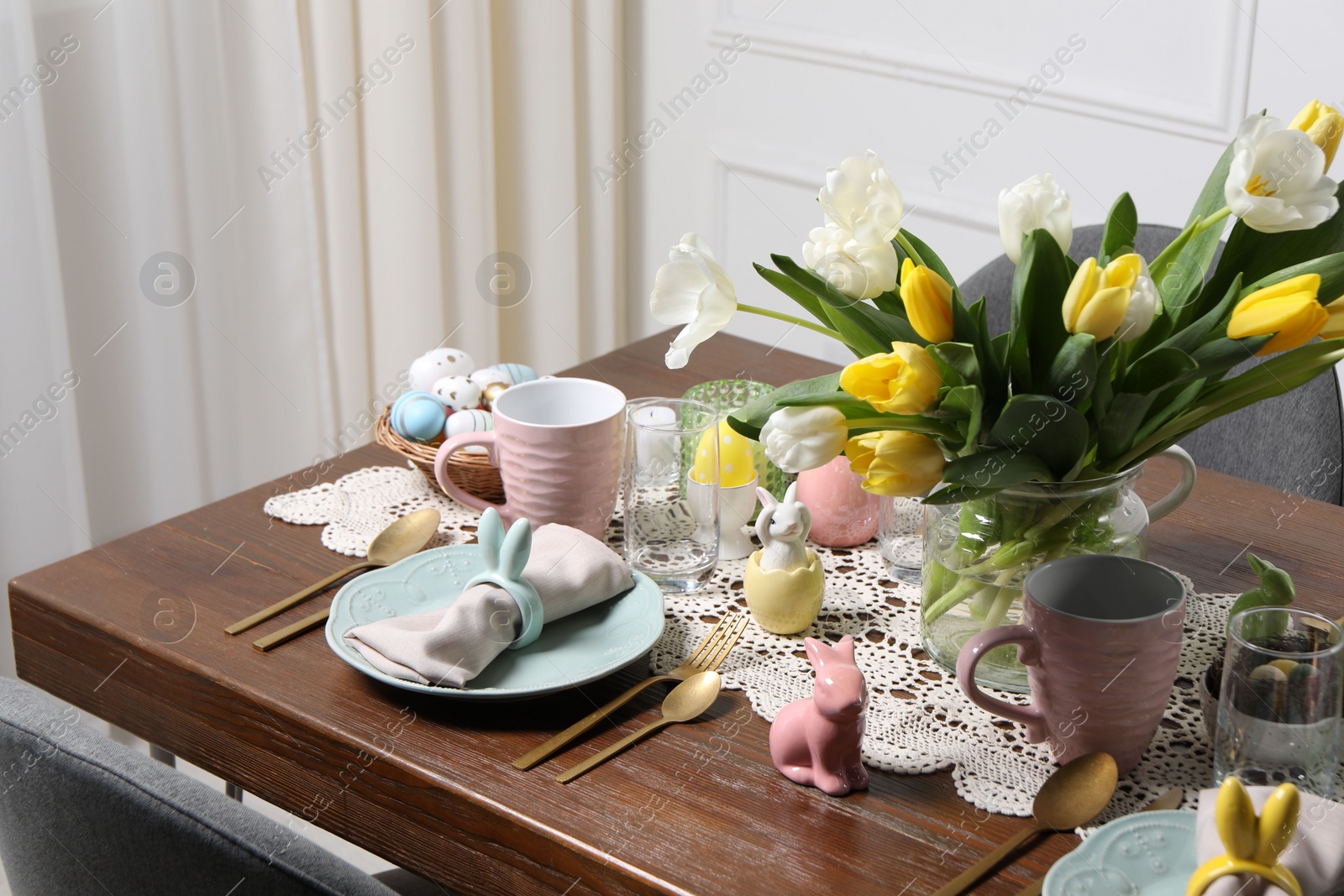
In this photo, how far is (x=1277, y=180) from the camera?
0.74m

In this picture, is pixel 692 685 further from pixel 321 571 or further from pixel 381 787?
pixel 321 571

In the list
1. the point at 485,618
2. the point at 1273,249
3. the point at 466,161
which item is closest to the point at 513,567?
the point at 485,618

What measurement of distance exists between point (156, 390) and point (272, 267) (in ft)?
0.94

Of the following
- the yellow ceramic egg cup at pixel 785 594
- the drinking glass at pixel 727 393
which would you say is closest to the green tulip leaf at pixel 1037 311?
the yellow ceramic egg cup at pixel 785 594

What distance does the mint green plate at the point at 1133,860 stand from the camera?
686 millimetres

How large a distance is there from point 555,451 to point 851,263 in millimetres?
325

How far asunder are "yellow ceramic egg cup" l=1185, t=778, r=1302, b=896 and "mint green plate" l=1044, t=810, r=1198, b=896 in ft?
0.17

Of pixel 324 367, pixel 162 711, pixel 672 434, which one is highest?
pixel 672 434

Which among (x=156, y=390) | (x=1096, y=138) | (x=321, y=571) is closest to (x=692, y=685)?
(x=321, y=571)

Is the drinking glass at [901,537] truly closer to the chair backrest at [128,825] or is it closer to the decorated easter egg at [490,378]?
the decorated easter egg at [490,378]

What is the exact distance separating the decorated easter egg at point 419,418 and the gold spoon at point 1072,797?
0.65 m

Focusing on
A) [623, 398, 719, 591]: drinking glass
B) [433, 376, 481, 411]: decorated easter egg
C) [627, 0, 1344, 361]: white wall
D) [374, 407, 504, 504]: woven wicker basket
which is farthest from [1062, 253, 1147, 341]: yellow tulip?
[627, 0, 1344, 361]: white wall

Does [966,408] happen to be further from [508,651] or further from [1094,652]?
[508,651]

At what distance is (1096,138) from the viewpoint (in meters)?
2.15
